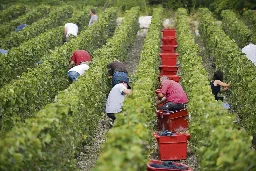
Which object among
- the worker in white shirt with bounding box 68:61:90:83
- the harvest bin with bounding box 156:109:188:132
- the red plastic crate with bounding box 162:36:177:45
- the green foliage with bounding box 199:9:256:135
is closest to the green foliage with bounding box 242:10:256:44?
the red plastic crate with bounding box 162:36:177:45

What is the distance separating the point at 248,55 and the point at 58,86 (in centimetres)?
628

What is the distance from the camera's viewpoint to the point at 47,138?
7.26 m

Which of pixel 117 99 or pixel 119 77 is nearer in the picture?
pixel 117 99

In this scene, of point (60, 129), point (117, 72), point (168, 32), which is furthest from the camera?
point (168, 32)

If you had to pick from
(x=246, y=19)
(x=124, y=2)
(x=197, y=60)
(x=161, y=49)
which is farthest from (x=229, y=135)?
(x=124, y=2)

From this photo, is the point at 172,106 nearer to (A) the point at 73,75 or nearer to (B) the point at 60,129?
(A) the point at 73,75

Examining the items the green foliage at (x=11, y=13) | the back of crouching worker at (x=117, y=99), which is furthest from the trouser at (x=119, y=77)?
the green foliage at (x=11, y=13)

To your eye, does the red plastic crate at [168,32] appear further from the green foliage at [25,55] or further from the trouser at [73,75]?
the trouser at [73,75]

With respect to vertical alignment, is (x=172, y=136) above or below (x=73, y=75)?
below

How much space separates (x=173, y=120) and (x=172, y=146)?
57.9 inches

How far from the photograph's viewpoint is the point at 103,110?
12.6 metres

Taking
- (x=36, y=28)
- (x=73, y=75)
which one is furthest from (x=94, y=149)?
(x=36, y=28)

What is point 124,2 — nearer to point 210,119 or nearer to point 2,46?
point 2,46

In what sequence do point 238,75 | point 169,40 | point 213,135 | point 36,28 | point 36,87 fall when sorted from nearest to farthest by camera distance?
1. point 213,135
2. point 36,87
3. point 238,75
4. point 169,40
5. point 36,28
